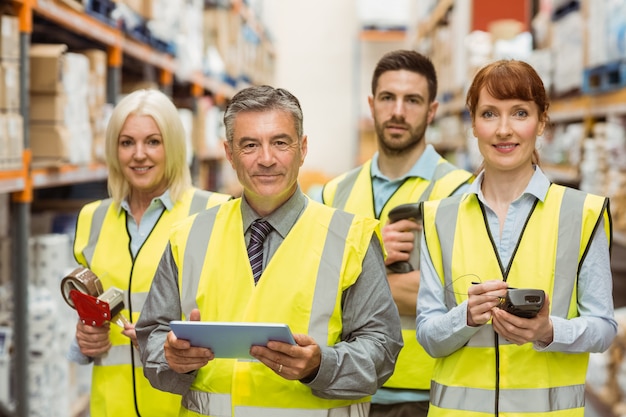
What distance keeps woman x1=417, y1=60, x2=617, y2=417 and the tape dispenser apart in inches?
36.5

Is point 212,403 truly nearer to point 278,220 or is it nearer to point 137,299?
point 278,220

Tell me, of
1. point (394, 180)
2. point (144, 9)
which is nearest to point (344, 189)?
point (394, 180)

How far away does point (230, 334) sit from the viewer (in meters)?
1.80

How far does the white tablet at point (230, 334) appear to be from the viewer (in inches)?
69.6

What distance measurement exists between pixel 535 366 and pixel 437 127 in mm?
8929

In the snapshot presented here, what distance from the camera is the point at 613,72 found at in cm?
447

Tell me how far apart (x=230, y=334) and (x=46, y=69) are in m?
2.68

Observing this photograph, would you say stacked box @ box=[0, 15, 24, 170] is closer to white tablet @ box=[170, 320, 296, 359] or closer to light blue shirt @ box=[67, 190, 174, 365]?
light blue shirt @ box=[67, 190, 174, 365]

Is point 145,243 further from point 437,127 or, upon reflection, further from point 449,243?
point 437,127

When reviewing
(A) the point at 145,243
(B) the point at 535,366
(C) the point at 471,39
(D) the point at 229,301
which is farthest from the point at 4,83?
(C) the point at 471,39

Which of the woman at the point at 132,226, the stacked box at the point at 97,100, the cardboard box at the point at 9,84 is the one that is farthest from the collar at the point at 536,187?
the stacked box at the point at 97,100

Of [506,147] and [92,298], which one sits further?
[92,298]

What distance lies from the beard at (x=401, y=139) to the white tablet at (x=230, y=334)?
127cm

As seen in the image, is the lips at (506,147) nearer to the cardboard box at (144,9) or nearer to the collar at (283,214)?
the collar at (283,214)
